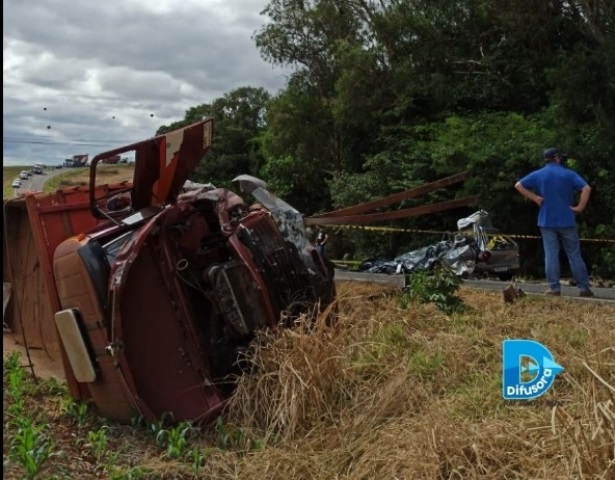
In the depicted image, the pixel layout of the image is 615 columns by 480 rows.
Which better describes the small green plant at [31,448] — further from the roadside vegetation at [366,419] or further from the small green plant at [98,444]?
the small green plant at [98,444]

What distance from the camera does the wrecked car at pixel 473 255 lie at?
1220cm

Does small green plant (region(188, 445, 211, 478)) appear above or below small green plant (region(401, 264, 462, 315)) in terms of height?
below

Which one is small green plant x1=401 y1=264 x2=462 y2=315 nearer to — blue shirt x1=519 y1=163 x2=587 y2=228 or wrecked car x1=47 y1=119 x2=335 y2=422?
wrecked car x1=47 y1=119 x2=335 y2=422

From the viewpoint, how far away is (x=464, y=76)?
63.6 feet

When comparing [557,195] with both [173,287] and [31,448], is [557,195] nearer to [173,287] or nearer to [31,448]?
[173,287]

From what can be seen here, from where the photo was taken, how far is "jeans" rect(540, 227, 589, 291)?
739 centimetres

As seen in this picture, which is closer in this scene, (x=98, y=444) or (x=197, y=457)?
(x=197, y=457)

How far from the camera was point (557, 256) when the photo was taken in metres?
7.44

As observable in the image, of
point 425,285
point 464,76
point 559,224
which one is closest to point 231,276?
point 425,285

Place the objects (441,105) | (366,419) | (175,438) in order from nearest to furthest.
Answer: (366,419), (175,438), (441,105)

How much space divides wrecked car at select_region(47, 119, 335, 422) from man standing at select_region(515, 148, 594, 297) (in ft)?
10.3

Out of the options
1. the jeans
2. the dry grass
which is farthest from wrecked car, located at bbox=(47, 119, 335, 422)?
the jeans

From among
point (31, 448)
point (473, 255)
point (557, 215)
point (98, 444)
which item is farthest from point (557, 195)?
point (31, 448)

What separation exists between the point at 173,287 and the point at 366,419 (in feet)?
5.55
